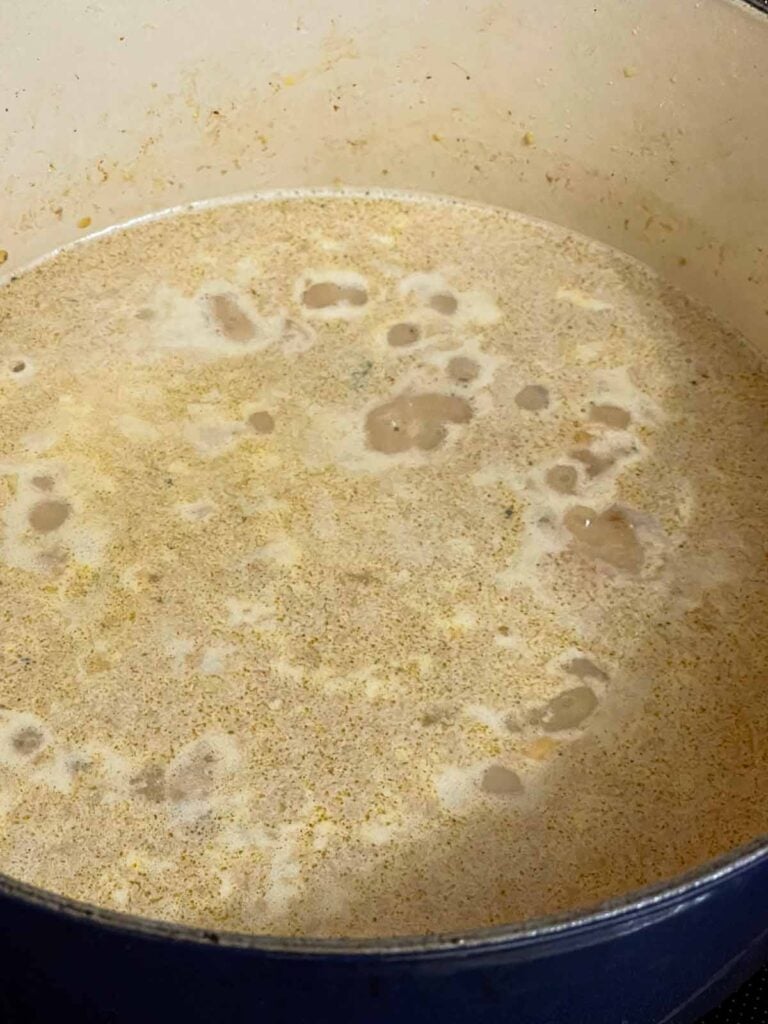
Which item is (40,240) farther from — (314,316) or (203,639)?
(203,639)

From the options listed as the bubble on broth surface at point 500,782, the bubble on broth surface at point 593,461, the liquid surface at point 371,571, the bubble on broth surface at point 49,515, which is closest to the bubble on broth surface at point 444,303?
the liquid surface at point 371,571

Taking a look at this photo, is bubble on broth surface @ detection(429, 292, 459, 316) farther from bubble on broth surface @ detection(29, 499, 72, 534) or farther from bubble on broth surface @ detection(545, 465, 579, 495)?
bubble on broth surface @ detection(29, 499, 72, 534)

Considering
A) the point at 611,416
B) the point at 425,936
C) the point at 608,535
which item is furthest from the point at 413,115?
the point at 425,936

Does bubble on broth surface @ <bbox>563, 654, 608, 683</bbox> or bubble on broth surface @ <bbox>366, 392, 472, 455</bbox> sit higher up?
bubble on broth surface @ <bbox>366, 392, 472, 455</bbox>

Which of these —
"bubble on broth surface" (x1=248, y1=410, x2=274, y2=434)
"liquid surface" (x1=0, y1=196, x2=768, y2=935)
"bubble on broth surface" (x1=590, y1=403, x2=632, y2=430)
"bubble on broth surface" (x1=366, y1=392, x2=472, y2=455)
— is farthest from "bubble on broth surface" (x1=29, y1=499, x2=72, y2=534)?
"bubble on broth surface" (x1=590, y1=403, x2=632, y2=430)

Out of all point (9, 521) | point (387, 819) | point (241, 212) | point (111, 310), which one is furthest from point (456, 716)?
point (241, 212)
